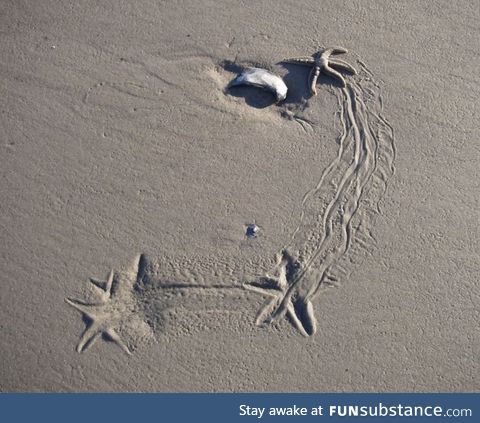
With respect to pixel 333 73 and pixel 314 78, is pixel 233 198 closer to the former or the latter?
pixel 314 78

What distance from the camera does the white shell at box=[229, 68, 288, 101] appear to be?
12.8 feet

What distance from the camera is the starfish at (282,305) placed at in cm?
373

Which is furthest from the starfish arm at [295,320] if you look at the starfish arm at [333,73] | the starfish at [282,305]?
the starfish arm at [333,73]

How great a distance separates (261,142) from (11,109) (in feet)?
6.74

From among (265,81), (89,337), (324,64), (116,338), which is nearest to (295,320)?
(116,338)

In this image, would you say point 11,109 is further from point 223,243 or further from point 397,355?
point 397,355

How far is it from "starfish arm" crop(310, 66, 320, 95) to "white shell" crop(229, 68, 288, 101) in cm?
22

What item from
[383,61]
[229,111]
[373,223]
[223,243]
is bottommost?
[223,243]

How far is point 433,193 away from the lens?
12.8ft

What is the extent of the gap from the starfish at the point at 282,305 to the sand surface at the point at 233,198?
0.06 ft

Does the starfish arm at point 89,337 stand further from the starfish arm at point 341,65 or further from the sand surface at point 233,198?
the starfish arm at point 341,65

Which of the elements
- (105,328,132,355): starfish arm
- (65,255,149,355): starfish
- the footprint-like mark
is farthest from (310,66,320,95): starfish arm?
(105,328,132,355): starfish arm

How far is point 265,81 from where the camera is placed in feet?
12.8
